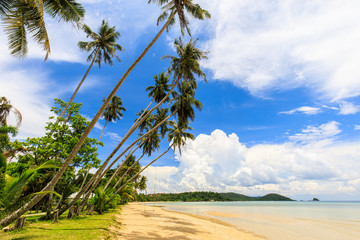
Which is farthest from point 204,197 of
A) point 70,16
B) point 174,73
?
point 70,16

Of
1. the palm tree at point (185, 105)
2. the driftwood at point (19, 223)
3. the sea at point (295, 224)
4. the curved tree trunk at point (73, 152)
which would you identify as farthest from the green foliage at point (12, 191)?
the palm tree at point (185, 105)

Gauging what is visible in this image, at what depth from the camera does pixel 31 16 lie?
618 cm

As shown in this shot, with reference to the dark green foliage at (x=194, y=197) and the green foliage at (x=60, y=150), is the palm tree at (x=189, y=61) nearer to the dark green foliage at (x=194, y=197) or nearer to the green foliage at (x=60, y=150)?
the green foliage at (x=60, y=150)

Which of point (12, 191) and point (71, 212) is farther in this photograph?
point (71, 212)

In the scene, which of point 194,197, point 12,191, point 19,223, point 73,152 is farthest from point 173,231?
point 194,197

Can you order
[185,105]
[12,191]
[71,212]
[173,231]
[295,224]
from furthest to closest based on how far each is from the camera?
[185,105] < [295,224] < [71,212] < [173,231] < [12,191]

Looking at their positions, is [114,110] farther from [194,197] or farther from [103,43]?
[194,197]

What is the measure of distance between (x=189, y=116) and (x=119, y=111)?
11.1 meters

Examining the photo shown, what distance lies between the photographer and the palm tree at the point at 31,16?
575 cm

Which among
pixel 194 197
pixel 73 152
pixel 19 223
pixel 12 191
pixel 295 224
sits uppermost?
pixel 73 152

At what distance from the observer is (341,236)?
36.2ft

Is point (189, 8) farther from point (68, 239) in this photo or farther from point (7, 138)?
point (7, 138)

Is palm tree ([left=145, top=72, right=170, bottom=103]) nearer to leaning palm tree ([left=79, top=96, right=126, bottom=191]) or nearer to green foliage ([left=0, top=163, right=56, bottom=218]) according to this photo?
leaning palm tree ([left=79, top=96, right=126, bottom=191])

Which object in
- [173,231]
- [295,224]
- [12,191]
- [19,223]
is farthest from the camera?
[295,224]
